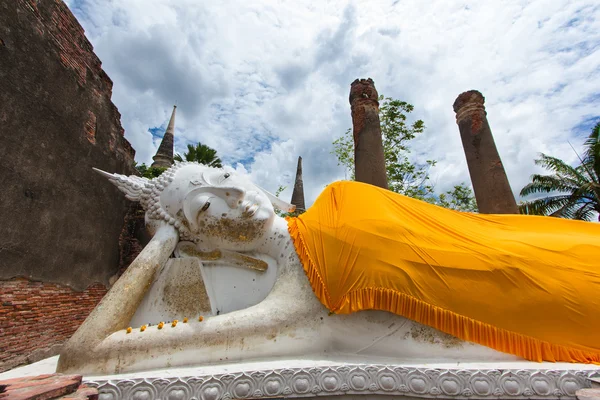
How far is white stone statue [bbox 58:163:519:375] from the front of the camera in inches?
72.0

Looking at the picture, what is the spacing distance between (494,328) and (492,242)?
1.93ft

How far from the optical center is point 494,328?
1.88 m

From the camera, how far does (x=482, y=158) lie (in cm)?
641

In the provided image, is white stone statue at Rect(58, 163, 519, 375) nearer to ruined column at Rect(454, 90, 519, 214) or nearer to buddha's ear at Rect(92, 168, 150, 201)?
buddha's ear at Rect(92, 168, 150, 201)

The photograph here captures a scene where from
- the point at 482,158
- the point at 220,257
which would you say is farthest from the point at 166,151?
the point at 220,257

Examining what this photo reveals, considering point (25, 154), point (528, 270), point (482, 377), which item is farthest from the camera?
point (25, 154)

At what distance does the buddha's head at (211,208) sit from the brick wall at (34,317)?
3.26 meters

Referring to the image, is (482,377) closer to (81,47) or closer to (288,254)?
(288,254)

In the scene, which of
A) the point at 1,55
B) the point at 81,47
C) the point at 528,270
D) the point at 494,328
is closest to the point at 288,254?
the point at 494,328

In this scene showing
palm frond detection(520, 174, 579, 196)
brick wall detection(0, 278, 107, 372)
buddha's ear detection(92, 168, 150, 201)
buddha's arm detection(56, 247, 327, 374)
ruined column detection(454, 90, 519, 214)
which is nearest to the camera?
buddha's arm detection(56, 247, 327, 374)

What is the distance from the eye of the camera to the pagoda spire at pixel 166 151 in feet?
44.1

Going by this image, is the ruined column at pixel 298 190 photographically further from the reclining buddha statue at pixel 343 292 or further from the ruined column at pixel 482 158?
the reclining buddha statue at pixel 343 292

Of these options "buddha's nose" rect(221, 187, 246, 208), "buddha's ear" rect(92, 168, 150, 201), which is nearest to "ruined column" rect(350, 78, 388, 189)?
"buddha's nose" rect(221, 187, 246, 208)

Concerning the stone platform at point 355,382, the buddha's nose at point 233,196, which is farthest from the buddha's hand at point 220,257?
the stone platform at point 355,382
